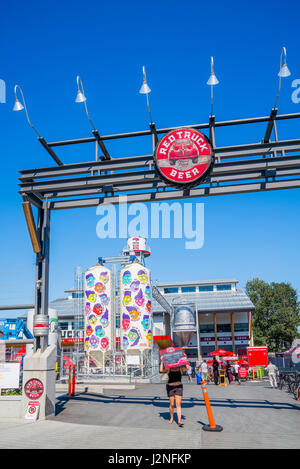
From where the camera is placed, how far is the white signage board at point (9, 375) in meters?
11.0

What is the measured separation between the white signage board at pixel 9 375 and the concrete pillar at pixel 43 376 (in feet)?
3.47

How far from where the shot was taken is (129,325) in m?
30.3

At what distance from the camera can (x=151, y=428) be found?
8289 millimetres

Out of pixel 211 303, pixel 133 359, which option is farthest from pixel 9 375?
pixel 211 303

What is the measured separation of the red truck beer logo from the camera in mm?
10562

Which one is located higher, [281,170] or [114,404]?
[281,170]

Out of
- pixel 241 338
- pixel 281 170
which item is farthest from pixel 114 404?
pixel 241 338

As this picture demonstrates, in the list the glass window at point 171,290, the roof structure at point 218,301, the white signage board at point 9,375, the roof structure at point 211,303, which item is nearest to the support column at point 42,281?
the white signage board at point 9,375

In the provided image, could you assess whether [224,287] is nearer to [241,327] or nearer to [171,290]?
[171,290]

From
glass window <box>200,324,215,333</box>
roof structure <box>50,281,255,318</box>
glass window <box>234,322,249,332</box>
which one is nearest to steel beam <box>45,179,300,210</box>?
roof structure <box>50,281,255,318</box>

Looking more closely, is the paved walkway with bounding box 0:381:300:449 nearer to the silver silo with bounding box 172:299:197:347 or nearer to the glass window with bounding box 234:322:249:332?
the silver silo with bounding box 172:299:197:347

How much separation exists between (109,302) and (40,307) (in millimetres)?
21042

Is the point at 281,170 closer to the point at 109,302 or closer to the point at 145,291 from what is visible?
the point at 145,291

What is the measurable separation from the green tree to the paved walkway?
66.4 metres
